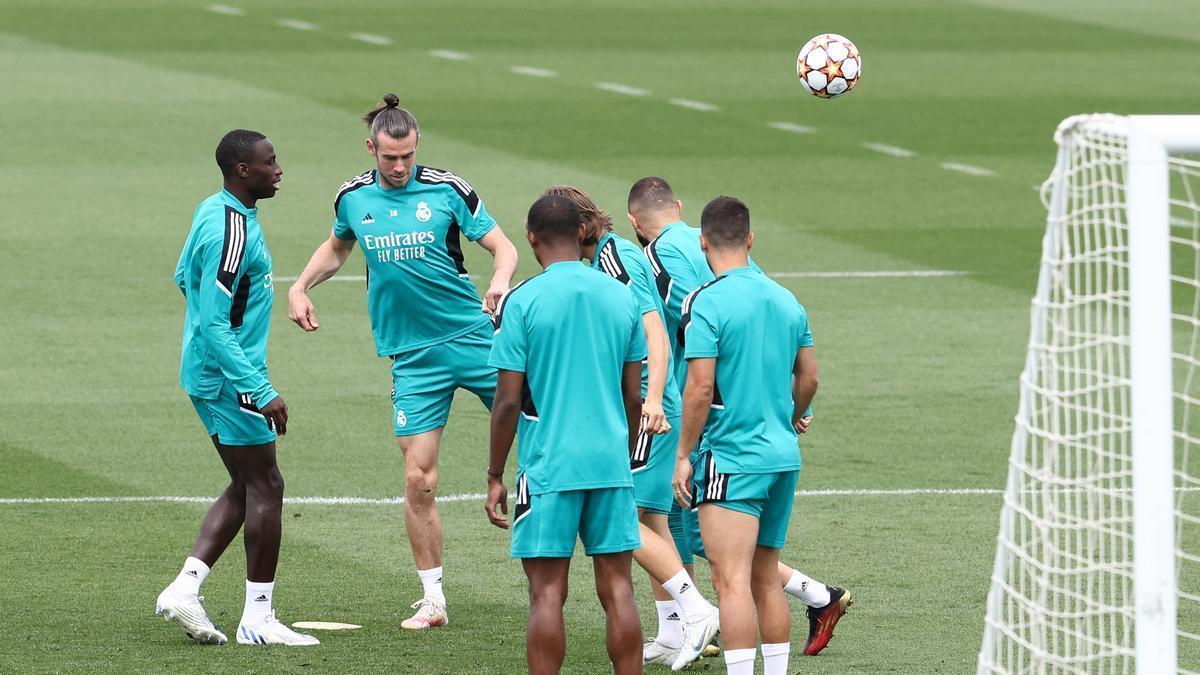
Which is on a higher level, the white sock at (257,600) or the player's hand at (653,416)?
the player's hand at (653,416)

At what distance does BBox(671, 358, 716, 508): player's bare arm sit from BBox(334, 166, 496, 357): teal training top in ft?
6.43

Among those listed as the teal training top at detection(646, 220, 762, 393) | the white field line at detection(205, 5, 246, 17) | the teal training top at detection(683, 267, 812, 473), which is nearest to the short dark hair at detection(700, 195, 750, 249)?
the teal training top at detection(683, 267, 812, 473)

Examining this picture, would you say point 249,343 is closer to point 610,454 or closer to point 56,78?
point 610,454

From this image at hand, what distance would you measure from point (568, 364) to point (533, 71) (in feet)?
71.6

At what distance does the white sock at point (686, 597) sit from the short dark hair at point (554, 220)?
1.67 metres

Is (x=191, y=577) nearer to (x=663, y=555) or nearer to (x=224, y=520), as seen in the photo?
(x=224, y=520)

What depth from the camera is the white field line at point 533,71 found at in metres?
28.3

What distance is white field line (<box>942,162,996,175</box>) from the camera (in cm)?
2255

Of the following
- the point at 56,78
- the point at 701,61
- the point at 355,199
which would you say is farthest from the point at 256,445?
the point at 701,61

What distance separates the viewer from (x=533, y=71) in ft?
93.9

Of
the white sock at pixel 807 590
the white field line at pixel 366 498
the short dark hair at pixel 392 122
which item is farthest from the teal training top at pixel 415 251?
the white field line at pixel 366 498

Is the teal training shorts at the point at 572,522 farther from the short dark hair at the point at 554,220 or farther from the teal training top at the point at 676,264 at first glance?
the teal training top at the point at 676,264

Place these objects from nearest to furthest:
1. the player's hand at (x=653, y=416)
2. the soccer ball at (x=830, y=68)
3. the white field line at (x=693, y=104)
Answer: the player's hand at (x=653, y=416) → the soccer ball at (x=830, y=68) → the white field line at (x=693, y=104)

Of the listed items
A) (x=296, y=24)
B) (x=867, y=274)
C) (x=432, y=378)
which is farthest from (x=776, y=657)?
(x=296, y=24)
